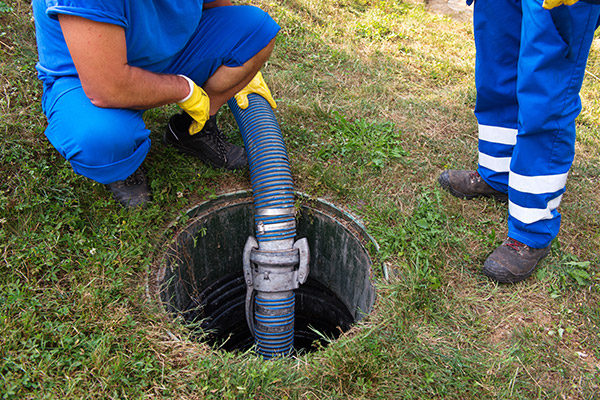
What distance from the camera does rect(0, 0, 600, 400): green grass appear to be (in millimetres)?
1643

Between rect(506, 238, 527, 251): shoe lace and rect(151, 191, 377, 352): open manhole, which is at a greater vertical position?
rect(506, 238, 527, 251): shoe lace

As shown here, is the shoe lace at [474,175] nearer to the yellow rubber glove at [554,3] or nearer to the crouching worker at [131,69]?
the yellow rubber glove at [554,3]

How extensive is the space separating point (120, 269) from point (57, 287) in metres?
0.25

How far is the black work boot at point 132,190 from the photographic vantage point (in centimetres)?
218

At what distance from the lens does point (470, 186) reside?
251 cm

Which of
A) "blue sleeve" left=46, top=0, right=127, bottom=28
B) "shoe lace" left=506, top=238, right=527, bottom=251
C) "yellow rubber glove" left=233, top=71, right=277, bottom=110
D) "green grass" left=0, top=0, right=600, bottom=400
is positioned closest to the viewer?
"blue sleeve" left=46, top=0, right=127, bottom=28

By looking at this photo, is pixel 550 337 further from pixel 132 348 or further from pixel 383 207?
pixel 132 348

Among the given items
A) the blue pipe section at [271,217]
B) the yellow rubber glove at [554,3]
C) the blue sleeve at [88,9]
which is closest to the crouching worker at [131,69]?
the blue sleeve at [88,9]

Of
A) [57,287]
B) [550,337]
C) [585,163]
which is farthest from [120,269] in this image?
[585,163]

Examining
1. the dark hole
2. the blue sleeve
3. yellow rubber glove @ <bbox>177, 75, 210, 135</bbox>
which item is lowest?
the dark hole

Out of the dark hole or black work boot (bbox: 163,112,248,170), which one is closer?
black work boot (bbox: 163,112,248,170)

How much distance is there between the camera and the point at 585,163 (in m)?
2.89

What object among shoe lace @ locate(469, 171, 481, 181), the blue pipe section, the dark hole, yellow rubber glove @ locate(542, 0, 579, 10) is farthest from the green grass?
yellow rubber glove @ locate(542, 0, 579, 10)

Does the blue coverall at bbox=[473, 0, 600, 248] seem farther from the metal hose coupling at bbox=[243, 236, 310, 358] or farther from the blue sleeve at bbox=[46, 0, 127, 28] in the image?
the blue sleeve at bbox=[46, 0, 127, 28]
